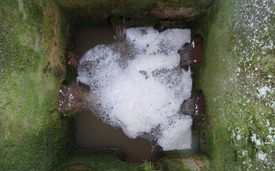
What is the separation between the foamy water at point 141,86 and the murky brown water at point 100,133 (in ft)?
0.46

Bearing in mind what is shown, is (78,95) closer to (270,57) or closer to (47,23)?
(47,23)

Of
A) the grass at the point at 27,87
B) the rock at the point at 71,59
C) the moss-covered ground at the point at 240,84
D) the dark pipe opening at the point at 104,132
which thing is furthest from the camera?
the dark pipe opening at the point at 104,132

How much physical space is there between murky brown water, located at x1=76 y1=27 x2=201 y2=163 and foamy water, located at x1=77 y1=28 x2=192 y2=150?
139mm

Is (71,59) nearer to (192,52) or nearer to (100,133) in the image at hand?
(100,133)

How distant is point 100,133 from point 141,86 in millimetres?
1507

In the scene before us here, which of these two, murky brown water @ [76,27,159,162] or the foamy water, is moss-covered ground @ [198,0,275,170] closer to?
the foamy water

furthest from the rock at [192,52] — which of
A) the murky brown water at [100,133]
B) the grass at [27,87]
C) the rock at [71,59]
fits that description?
the grass at [27,87]

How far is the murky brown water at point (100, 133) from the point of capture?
400cm

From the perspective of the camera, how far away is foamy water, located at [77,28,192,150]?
4090 mm

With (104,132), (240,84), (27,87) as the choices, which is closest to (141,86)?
(104,132)

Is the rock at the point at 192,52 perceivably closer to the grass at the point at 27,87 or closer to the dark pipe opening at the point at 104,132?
the dark pipe opening at the point at 104,132

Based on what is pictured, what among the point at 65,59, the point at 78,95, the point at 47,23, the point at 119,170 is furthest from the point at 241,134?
the point at 47,23

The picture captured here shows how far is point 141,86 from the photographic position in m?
4.09

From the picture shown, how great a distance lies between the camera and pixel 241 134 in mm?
2736
